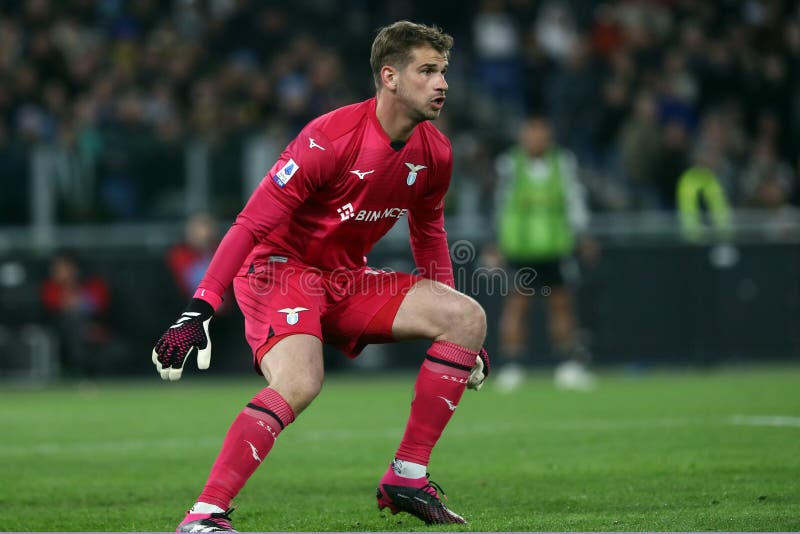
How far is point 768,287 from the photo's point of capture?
1622 cm

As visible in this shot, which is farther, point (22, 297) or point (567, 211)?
point (22, 297)

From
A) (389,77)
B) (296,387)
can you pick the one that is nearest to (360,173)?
(389,77)

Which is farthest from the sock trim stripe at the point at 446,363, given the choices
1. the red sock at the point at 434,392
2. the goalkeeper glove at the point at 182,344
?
the goalkeeper glove at the point at 182,344

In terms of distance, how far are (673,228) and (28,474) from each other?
1030cm

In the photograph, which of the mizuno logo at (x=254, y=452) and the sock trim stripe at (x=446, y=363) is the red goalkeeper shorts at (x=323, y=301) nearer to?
the sock trim stripe at (x=446, y=363)

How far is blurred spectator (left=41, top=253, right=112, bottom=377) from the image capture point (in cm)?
1595

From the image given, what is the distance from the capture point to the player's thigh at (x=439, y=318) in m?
6.28

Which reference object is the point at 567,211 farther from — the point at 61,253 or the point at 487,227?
the point at 61,253

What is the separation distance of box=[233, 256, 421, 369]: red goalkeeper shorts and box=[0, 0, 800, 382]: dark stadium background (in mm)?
9553

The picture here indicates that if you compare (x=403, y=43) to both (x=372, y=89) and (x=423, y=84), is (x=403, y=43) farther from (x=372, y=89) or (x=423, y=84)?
(x=372, y=89)

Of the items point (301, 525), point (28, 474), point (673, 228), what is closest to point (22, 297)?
point (673, 228)

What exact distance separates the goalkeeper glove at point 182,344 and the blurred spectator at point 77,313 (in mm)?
10712

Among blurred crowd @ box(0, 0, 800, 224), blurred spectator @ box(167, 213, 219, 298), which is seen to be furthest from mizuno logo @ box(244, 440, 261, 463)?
blurred crowd @ box(0, 0, 800, 224)

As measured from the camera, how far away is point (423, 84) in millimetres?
6168
